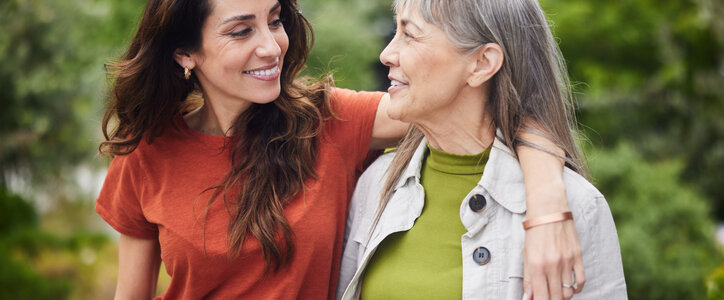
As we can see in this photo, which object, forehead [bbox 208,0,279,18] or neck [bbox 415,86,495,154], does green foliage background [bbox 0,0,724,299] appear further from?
neck [bbox 415,86,495,154]

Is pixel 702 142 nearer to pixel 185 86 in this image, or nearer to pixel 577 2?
pixel 577 2

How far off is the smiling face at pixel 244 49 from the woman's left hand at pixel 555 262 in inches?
43.0

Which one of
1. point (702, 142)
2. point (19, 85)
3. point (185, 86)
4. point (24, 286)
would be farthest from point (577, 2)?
point (185, 86)

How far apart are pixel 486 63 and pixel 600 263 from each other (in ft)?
2.14

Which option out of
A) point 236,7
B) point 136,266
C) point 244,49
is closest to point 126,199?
point 136,266

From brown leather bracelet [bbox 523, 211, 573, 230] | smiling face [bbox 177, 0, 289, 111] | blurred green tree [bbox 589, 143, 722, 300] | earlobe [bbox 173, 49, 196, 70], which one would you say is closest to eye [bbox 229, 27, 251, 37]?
smiling face [bbox 177, 0, 289, 111]

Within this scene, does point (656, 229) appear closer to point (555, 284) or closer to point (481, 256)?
point (481, 256)

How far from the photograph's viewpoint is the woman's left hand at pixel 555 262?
1914mm

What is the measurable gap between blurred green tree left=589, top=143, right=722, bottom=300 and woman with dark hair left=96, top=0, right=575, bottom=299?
10.4ft

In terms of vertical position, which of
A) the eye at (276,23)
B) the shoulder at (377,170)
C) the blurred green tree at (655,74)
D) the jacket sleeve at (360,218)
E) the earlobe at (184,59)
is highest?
the eye at (276,23)

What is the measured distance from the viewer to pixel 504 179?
219 centimetres

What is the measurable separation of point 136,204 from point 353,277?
819 mm

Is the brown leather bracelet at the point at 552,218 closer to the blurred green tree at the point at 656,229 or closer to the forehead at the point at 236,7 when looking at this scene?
the forehead at the point at 236,7

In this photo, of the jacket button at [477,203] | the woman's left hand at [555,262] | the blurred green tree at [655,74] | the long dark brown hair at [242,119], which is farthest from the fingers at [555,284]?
the blurred green tree at [655,74]
